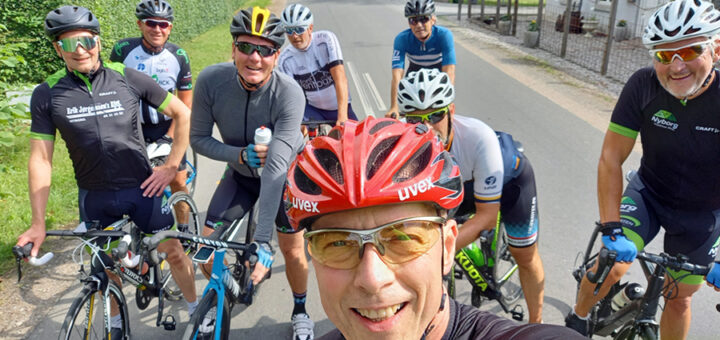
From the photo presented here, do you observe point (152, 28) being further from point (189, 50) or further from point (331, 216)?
point (189, 50)

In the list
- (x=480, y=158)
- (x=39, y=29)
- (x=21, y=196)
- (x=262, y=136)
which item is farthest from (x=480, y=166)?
(x=39, y=29)

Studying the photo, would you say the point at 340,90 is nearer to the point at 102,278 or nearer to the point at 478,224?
the point at 478,224

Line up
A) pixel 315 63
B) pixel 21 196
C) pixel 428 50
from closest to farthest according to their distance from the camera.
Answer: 1. pixel 315 63
2. pixel 21 196
3. pixel 428 50

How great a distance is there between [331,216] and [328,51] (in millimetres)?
4506

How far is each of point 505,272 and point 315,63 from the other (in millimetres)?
3152

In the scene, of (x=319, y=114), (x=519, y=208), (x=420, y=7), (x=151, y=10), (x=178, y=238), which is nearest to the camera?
(x=178, y=238)

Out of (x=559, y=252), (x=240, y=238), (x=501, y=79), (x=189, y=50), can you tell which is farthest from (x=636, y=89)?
(x=189, y=50)

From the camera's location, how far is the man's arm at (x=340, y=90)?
5.64 metres

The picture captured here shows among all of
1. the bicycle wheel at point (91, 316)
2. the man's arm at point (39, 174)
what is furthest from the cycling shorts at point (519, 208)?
the man's arm at point (39, 174)

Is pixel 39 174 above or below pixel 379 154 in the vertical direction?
below

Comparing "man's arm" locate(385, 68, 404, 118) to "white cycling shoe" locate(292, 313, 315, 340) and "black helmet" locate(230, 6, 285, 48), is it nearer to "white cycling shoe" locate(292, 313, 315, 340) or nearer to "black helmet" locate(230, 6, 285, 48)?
"black helmet" locate(230, 6, 285, 48)

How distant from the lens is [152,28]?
5504mm

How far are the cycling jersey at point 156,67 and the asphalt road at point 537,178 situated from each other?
58.6 inches

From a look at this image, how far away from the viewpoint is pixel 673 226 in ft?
11.3
